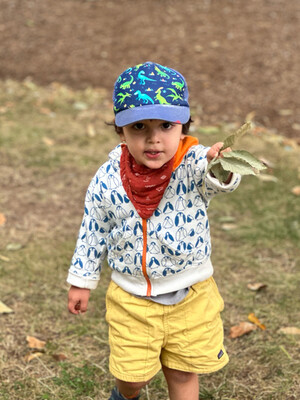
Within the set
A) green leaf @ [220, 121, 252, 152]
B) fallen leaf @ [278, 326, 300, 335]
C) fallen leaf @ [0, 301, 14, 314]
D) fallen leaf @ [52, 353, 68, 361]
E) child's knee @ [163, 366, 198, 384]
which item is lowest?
fallen leaf @ [52, 353, 68, 361]

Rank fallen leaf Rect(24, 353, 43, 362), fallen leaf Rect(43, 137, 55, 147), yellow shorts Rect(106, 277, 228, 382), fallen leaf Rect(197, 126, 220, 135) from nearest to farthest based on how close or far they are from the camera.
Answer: yellow shorts Rect(106, 277, 228, 382)
fallen leaf Rect(24, 353, 43, 362)
fallen leaf Rect(43, 137, 55, 147)
fallen leaf Rect(197, 126, 220, 135)

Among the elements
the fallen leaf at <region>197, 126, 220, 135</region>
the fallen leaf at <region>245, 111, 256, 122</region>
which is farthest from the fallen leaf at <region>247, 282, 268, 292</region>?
the fallen leaf at <region>245, 111, 256, 122</region>

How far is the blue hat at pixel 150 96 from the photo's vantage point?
1.99 m

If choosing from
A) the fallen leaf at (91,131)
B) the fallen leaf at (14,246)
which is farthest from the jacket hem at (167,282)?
the fallen leaf at (91,131)

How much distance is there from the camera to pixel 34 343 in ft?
10.1

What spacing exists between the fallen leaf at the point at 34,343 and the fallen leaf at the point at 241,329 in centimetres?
97

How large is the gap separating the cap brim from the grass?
4.40 feet

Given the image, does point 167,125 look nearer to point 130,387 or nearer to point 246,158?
point 246,158

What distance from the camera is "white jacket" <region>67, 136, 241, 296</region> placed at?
7.14ft

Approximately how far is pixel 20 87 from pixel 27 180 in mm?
2911

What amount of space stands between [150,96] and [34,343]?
1626mm

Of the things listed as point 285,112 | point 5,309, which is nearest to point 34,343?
point 5,309

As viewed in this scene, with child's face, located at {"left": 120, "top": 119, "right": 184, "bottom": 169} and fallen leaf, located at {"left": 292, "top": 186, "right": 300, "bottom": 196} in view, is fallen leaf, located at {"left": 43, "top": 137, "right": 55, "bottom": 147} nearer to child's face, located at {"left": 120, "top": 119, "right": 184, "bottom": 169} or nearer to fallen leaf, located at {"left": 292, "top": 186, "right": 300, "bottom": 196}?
fallen leaf, located at {"left": 292, "top": 186, "right": 300, "bottom": 196}

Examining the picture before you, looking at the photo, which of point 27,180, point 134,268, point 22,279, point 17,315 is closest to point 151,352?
point 134,268
